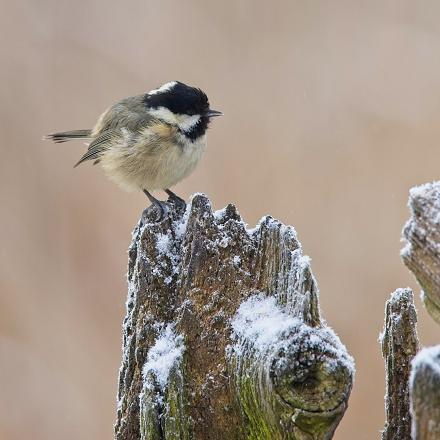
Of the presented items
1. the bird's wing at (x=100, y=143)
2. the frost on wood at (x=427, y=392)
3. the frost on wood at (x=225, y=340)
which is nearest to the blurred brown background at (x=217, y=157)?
the bird's wing at (x=100, y=143)

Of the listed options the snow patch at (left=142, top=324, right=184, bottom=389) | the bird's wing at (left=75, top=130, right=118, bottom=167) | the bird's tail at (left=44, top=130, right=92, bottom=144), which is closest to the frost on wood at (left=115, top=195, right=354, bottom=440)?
the snow patch at (left=142, top=324, right=184, bottom=389)

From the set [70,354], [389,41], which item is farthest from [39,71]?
[389,41]

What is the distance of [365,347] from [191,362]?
2275 mm

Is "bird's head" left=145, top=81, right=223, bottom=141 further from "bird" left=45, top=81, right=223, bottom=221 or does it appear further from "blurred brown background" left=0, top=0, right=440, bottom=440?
"blurred brown background" left=0, top=0, right=440, bottom=440

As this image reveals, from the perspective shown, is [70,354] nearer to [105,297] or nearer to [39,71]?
[105,297]

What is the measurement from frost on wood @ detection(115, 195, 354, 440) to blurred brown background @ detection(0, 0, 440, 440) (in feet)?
7.01

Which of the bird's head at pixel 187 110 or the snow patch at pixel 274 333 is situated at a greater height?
the bird's head at pixel 187 110

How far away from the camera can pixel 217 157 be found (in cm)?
383

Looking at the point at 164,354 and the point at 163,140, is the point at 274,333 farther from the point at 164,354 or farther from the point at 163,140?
the point at 163,140

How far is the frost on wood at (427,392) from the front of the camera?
3.19ft

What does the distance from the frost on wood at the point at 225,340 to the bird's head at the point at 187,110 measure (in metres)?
1.22

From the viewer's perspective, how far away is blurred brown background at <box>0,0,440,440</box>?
3662 mm

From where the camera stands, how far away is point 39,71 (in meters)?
4.10

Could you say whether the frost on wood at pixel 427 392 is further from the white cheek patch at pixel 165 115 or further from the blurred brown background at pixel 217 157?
the blurred brown background at pixel 217 157
